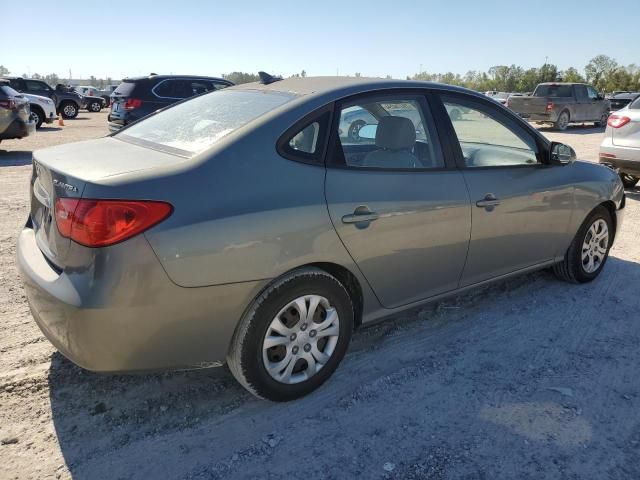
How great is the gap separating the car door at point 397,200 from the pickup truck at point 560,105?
19411 millimetres

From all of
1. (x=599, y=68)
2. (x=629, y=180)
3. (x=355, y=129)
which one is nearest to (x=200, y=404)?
(x=355, y=129)

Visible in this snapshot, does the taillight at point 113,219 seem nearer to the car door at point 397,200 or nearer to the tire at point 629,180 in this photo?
the car door at point 397,200

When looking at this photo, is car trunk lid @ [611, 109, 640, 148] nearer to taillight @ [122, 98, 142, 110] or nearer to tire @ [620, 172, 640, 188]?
tire @ [620, 172, 640, 188]

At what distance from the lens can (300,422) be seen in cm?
272

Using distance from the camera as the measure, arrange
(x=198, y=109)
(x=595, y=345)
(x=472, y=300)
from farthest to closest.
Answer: (x=472, y=300)
(x=595, y=345)
(x=198, y=109)

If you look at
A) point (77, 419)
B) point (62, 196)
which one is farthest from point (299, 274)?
point (77, 419)

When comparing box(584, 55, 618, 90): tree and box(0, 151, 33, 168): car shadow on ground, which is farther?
box(584, 55, 618, 90): tree

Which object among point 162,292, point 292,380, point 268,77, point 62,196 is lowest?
point 292,380

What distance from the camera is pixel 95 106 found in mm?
32125

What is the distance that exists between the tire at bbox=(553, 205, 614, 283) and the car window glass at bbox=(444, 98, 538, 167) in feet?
3.09

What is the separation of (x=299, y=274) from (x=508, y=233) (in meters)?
1.75

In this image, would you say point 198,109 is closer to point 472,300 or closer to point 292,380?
point 292,380

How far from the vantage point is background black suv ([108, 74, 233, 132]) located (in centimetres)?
1145

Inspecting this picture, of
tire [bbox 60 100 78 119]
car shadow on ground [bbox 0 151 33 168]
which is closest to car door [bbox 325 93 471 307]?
car shadow on ground [bbox 0 151 33 168]
